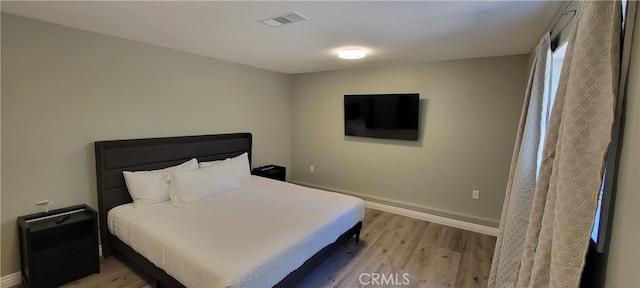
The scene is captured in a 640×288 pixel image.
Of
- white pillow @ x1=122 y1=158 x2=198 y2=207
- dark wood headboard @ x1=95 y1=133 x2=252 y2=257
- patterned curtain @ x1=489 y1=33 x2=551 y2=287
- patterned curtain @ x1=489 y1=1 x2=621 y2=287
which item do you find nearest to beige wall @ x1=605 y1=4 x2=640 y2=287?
patterned curtain @ x1=489 y1=1 x2=621 y2=287

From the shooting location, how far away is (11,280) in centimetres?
233

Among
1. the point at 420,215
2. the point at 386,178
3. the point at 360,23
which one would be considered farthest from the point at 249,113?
the point at 420,215

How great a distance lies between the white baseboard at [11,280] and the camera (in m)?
2.30

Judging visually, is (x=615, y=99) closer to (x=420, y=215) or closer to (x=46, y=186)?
(x=420, y=215)

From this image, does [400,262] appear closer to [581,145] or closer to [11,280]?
[581,145]

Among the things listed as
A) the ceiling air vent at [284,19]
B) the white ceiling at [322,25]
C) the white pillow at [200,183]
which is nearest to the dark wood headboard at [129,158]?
the white pillow at [200,183]

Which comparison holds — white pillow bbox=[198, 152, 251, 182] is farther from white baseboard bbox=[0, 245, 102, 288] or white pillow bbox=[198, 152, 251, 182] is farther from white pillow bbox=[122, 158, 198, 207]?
white baseboard bbox=[0, 245, 102, 288]

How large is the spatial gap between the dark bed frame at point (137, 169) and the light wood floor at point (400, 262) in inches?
6.4

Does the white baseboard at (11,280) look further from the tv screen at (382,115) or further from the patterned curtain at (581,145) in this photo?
the tv screen at (382,115)

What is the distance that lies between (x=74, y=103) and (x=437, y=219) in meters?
4.32

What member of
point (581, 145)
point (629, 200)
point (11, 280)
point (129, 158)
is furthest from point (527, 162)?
point (11, 280)

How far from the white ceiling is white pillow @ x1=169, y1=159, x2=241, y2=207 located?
1396mm

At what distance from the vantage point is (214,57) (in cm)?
371

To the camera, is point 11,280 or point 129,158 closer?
point 11,280
